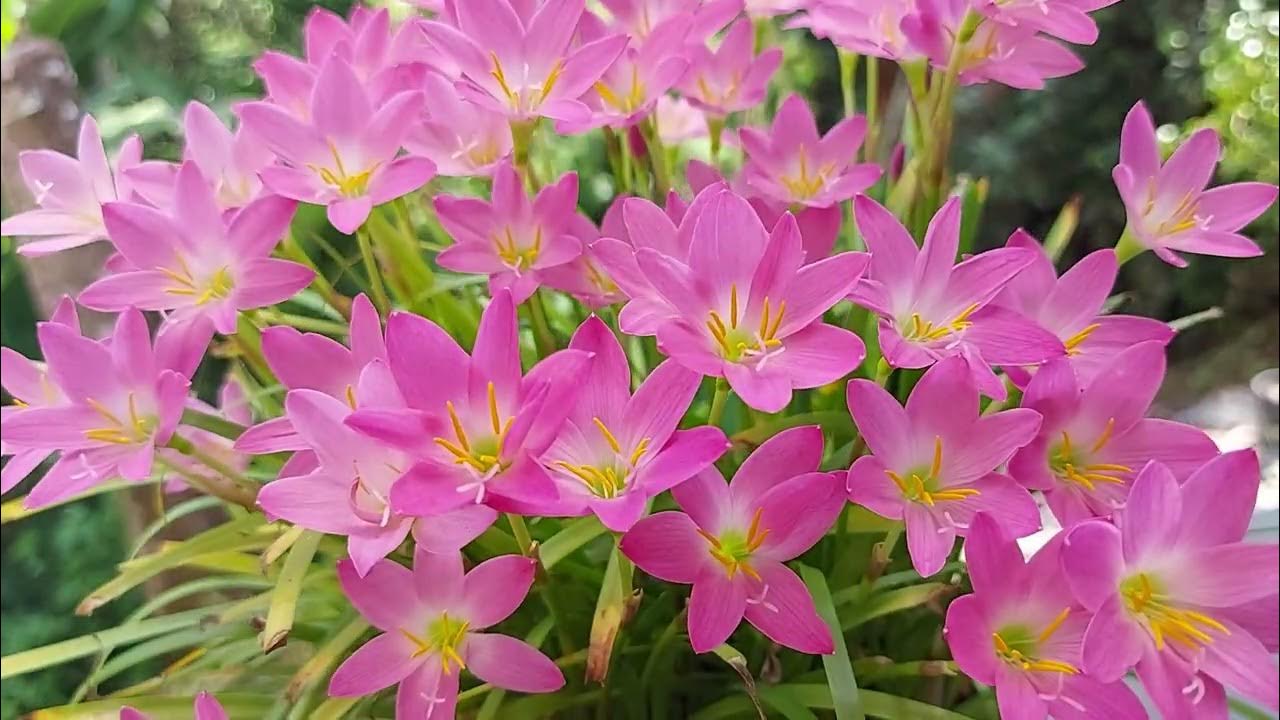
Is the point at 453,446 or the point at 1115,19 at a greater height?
the point at 453,446

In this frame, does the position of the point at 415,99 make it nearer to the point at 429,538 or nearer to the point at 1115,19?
the point at 429,538

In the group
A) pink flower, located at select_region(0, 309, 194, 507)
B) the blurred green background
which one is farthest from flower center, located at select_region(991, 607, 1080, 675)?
the blurred green background

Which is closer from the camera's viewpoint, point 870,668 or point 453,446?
point 453,446

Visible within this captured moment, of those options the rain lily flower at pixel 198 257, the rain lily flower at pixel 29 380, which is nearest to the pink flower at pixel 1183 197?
the rain lily flower at pixel 198 257

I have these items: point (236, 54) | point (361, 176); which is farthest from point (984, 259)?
point (236, 54)

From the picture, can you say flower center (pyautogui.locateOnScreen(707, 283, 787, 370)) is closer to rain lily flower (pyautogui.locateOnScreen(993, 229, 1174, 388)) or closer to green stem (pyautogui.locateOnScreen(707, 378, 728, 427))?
green stem (pyautogui.locateOnScreen(707, 378, 728, 427))

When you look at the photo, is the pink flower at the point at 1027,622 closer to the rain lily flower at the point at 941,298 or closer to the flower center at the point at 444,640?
the rain lily flower at the point at 941,298

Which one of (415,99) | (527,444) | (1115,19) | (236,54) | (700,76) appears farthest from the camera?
(236,54)
